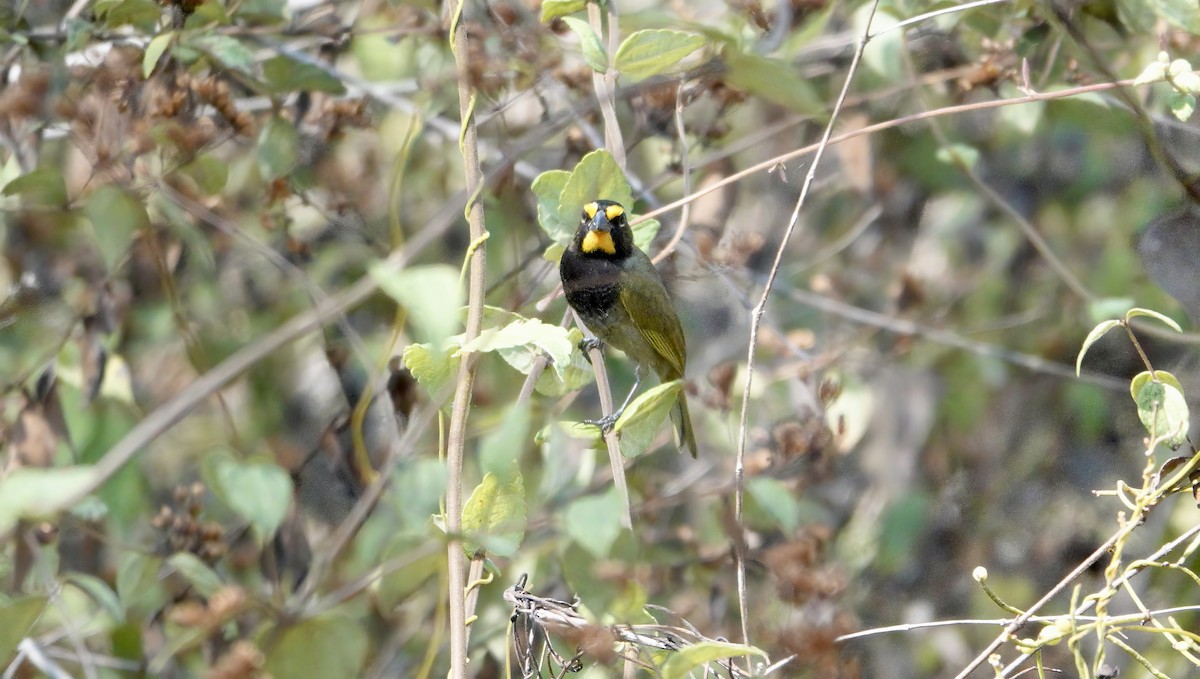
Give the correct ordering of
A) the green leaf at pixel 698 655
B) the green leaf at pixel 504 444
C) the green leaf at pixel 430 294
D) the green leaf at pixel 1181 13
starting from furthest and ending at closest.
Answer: the green leaf at pixel 1181 13, the green leaf at pixel 698 655, the green leaf at pixel 504 444, the green leaf at pixel 430 294

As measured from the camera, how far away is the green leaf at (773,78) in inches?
103

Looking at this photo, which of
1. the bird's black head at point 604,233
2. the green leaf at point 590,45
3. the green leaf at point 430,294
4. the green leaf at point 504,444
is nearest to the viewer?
the green leaf at point 430,294

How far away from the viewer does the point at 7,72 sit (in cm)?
315

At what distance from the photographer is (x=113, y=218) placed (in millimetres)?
2721

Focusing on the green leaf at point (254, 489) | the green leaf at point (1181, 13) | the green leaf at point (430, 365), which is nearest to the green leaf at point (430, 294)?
the green leaf at point (430, 365)

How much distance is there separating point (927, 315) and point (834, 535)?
3.24 ft

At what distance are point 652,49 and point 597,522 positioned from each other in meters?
0.78

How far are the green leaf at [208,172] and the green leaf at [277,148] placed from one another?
0.12 metres

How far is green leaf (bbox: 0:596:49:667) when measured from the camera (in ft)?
7.48

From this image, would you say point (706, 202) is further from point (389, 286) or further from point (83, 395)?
point (389, 286)

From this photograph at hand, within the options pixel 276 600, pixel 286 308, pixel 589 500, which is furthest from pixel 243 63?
pixel 286 308

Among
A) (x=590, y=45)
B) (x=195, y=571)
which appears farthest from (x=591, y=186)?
(x=195, y=571)

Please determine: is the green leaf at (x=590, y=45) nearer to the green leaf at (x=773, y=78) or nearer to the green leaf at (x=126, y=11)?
the green leaf at (x=773, y=78)

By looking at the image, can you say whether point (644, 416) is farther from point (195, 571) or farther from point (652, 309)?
point (652, 309)
